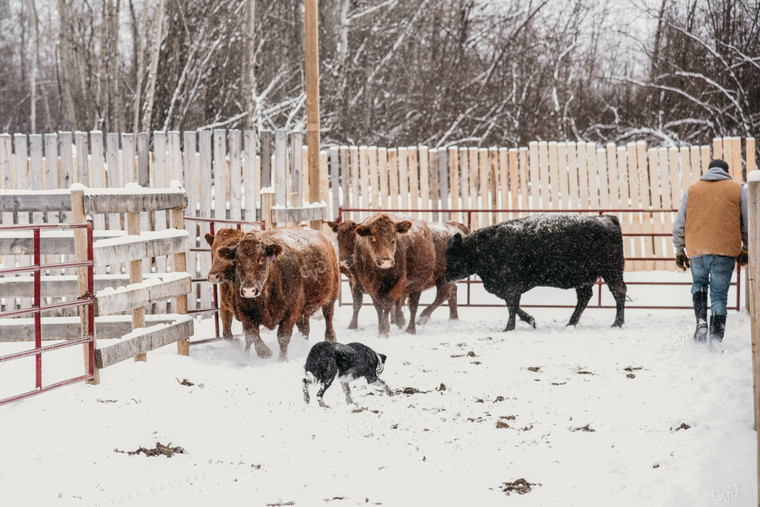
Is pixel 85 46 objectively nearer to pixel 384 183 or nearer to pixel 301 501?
pixel 384 183

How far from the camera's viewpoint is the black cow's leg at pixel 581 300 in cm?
933

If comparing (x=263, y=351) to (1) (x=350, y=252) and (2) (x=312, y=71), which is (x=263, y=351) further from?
(2) (x=312, y=71)

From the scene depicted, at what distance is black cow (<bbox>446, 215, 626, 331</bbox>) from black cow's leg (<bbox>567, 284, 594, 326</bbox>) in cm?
1

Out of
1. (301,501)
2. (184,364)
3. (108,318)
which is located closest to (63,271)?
(108,318)

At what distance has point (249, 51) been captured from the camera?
610 inches

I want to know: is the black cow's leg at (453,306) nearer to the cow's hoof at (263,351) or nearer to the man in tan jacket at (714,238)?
the man in tan jacket at (714,238)

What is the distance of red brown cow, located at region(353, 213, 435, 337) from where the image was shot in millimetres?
8547

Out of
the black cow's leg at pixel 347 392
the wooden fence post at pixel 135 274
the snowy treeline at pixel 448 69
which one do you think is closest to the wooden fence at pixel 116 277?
the wooden fence post at pixel 135 274

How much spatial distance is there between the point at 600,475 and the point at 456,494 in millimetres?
791

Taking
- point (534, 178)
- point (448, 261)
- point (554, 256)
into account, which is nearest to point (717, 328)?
point (554, 256)

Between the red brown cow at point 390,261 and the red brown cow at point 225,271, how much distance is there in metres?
1.54

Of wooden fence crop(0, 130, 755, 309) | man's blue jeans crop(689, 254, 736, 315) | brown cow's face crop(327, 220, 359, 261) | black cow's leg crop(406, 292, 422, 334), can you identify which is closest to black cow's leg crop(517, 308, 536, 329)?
black cow's leg crop(406, 292, 422, 334)

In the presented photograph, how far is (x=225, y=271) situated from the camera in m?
6.97

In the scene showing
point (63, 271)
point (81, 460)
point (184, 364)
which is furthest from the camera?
point (63, 271)
